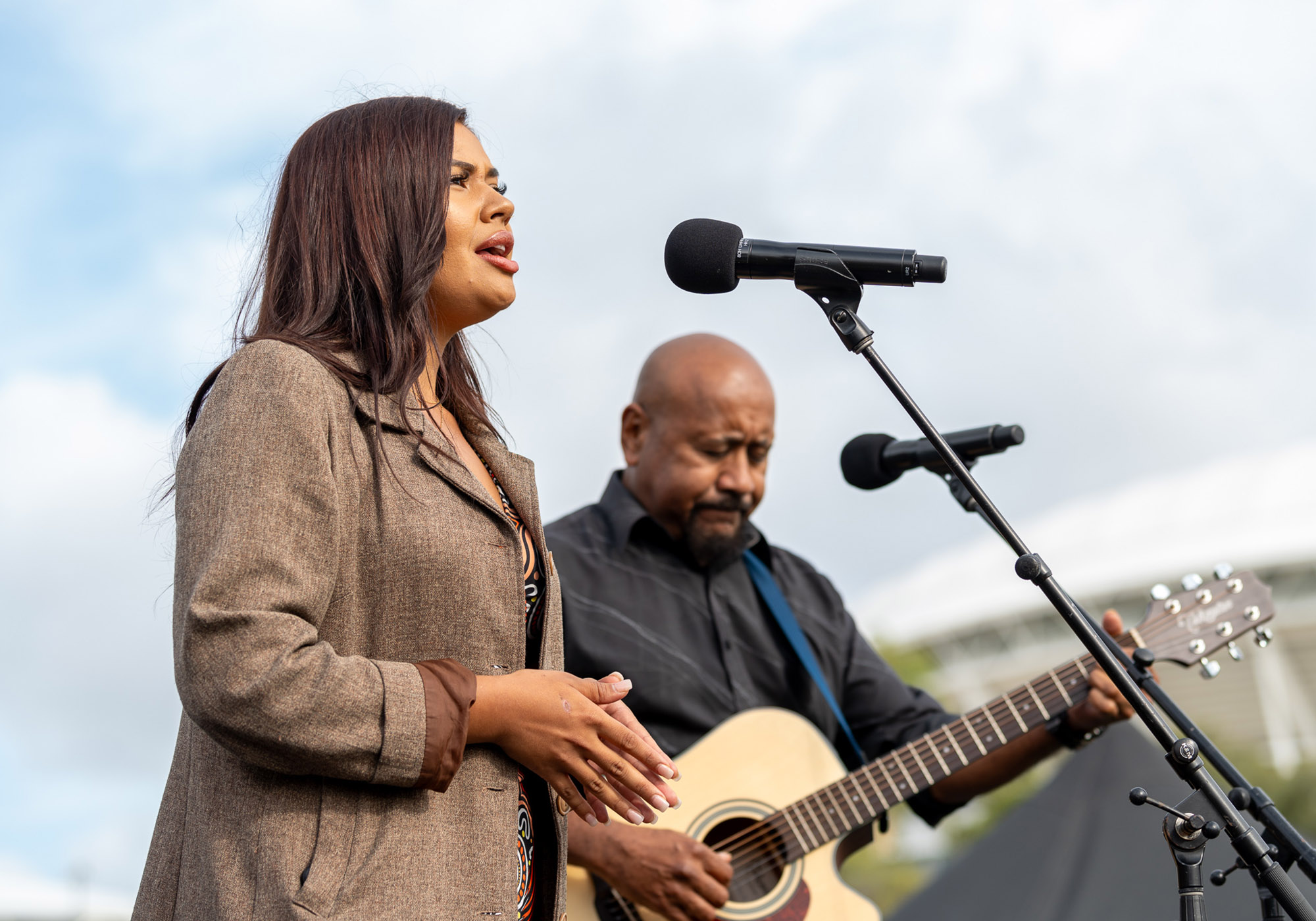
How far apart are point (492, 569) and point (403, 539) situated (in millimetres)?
176

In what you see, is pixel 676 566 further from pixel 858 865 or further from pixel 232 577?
pixel 858 865

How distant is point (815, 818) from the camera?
3674mm

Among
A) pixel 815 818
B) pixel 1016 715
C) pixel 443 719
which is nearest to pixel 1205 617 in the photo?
pixel 1016 715

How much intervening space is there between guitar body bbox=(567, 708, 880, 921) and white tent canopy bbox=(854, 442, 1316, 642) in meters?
36.6

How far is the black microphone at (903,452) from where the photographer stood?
9.52 ft

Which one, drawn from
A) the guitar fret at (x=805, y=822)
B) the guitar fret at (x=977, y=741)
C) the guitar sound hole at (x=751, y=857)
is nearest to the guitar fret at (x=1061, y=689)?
the guitar fret at (x=977, y=741)

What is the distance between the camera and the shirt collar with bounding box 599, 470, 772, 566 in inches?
170

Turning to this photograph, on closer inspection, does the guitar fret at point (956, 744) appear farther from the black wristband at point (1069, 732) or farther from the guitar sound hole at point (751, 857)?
the guitar sound hole at point (751, 857)

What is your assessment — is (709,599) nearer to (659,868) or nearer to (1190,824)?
(659,868)

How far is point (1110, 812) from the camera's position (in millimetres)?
5621

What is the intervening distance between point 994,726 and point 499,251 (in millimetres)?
2324

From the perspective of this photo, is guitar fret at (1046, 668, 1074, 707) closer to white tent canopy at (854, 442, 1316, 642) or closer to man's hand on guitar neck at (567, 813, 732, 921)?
man's hand on guitar neck at (567, 813, 732, 921)

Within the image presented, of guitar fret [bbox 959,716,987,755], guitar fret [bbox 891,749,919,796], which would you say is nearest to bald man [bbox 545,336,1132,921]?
guitar fret [bbox 959,716,987,755]

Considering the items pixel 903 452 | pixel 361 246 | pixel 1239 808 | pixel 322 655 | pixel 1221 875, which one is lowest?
pixel 1221 875
